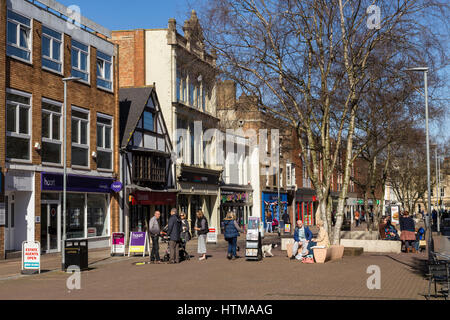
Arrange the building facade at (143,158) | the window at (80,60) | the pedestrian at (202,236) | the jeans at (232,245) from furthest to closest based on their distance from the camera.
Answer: the building facade at (143,158) < the window at (80,60) < the pedestrian at (202,236) < the jeans at (232,245)

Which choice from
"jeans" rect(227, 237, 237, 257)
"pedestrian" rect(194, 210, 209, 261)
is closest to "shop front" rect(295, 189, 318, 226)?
"pedestrian" rect(194, 210, 209, 261)

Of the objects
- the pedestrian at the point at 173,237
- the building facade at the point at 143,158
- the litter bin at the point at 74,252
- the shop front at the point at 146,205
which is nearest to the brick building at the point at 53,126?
the building facade at the point at 143,158

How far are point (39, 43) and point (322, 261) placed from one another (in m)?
14.4

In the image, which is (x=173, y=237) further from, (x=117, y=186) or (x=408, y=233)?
(x=408, y=233)

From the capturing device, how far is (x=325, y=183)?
25.7 m

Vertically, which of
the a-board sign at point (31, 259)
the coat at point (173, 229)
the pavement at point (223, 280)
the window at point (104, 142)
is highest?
the window at point (104, 142)

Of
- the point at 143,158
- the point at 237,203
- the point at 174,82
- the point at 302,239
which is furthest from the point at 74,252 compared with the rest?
the point at 237,203

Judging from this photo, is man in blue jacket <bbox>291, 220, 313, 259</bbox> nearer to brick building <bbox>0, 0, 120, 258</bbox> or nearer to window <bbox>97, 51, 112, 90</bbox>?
brick building <bbox>0, 0, 120, 258</bbox>

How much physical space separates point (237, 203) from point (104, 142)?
22454 millimetres

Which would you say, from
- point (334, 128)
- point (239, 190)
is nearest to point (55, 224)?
point (334, 128)

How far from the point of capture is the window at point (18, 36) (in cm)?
2425

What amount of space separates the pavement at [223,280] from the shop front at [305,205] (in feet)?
159

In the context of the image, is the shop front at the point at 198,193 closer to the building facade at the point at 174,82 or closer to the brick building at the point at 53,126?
the building facade at the point at 174,82
